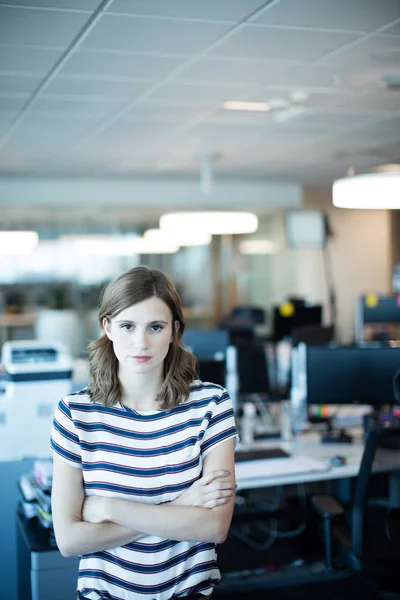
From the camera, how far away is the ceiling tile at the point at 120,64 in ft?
12.2

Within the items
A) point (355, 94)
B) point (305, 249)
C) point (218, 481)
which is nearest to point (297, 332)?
point (355, 94)

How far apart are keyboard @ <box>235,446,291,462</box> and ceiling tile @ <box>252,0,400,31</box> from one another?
2056 mm

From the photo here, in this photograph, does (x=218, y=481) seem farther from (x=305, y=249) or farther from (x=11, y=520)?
(x=305, y=249)

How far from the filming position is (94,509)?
1.75 meters

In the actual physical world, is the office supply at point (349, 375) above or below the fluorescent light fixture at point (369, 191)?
below

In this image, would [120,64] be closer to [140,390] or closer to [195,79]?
[195,79]

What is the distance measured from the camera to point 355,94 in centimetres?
458

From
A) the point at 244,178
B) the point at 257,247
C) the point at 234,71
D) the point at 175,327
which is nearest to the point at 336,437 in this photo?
the point at 234,71

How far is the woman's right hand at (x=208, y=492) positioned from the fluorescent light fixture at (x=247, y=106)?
344 cm

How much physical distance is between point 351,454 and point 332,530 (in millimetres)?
707

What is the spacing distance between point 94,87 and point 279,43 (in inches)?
51.5

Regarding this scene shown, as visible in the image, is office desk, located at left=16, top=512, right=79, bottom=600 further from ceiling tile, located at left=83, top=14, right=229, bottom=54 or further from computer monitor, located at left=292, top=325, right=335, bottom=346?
computer monitor, located at left=292, top=325, right=335, bottom=346

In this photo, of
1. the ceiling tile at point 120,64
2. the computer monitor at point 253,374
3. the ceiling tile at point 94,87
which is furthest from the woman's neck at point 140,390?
the computer monitor at point 253,374

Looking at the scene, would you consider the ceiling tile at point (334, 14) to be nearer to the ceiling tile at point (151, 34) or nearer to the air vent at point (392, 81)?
the ceiling tile at point (151, 34)
